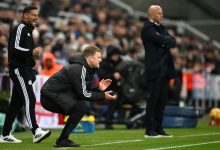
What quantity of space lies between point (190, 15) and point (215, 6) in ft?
4.59

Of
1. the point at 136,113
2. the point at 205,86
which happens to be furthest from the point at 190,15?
the point at 136,113

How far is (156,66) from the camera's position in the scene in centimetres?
1467

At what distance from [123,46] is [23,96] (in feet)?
39.2

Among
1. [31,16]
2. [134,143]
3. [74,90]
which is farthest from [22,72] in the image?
[134,143]

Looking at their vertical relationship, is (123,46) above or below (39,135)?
above

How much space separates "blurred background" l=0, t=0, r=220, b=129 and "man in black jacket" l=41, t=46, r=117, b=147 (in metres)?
4.49

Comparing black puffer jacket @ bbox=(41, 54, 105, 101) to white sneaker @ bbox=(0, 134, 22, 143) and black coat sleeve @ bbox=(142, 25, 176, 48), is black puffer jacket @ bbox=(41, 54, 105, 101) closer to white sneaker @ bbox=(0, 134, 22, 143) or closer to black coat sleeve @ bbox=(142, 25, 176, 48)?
white sneaker @ bbox=(0, 134, 22, 143)

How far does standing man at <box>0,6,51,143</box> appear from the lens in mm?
13109

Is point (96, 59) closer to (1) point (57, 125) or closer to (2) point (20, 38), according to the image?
(2) point (20, 38)

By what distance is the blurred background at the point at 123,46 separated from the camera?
64.5 ft

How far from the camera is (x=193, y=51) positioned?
3241 cm

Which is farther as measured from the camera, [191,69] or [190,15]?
[190,15]

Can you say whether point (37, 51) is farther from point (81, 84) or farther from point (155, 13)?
point (155, 13)

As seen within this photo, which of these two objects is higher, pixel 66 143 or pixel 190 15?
pixel 190 15
